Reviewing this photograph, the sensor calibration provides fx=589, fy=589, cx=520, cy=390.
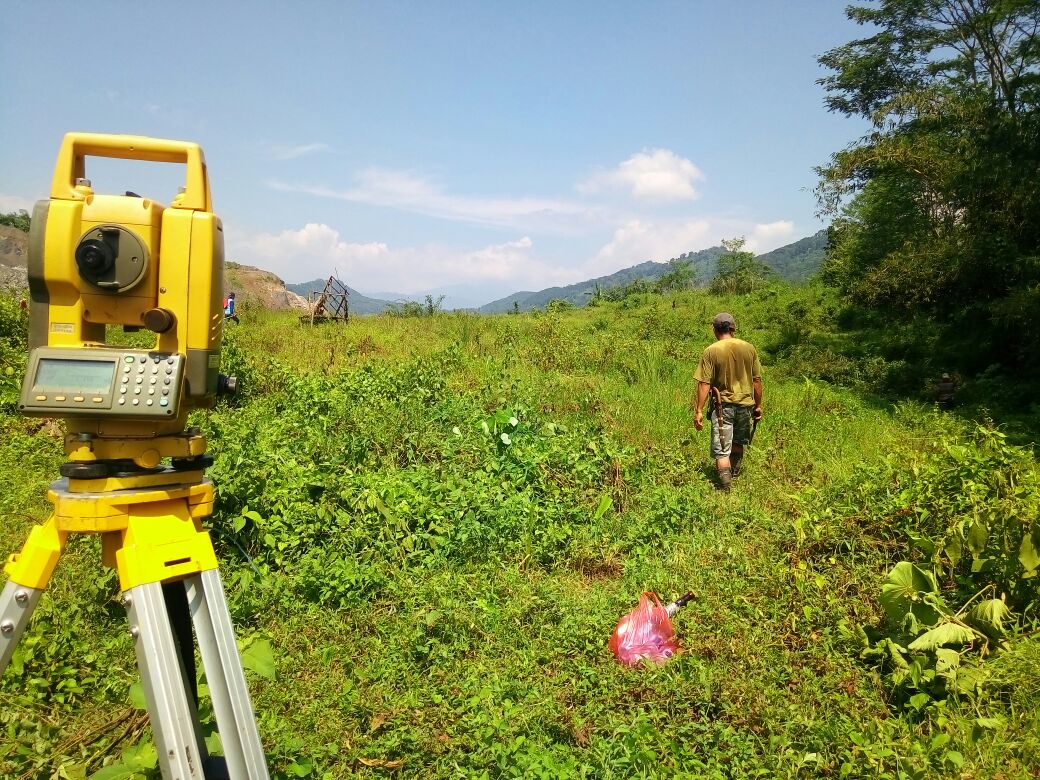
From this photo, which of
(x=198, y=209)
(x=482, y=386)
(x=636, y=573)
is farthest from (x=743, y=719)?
(x=482, y=386)

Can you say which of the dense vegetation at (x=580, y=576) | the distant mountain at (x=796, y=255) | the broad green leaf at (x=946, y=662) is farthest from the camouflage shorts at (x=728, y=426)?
the distant mountain at (x=796, y=255)

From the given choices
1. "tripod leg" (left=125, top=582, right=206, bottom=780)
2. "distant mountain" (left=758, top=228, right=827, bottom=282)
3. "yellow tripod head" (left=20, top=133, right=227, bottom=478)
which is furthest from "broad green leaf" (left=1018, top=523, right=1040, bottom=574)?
"distant mountain" (left=758, top=228, right=827, bottom=282)

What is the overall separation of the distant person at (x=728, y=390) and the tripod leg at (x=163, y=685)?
4427 millimetres

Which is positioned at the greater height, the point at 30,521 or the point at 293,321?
the point at 293,321

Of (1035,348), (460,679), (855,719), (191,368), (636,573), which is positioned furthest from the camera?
(1035,348)

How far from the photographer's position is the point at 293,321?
41.4 ft

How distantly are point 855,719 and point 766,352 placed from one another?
32.2ft

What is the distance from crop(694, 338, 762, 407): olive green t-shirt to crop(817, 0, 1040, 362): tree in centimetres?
487

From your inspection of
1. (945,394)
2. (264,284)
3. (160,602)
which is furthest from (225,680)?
(264,284)

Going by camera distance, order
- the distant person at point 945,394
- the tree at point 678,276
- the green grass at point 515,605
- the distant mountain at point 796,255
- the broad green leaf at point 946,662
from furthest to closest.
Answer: the distant mountain at point 796,255
the tree at point 678,276
the distant person at point 945,394
the broad green leaf at point 946,662
the green grass at point 515,605

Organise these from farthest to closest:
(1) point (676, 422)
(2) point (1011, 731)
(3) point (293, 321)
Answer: (3) point (293, 321) < (1) point (676, 422) < (2) point (1011, 731)

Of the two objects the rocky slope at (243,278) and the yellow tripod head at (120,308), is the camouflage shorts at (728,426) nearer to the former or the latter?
the yellow tripod head at (120,308)

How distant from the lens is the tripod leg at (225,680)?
139cm

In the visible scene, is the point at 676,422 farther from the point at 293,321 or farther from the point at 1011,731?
the point at 293,321
